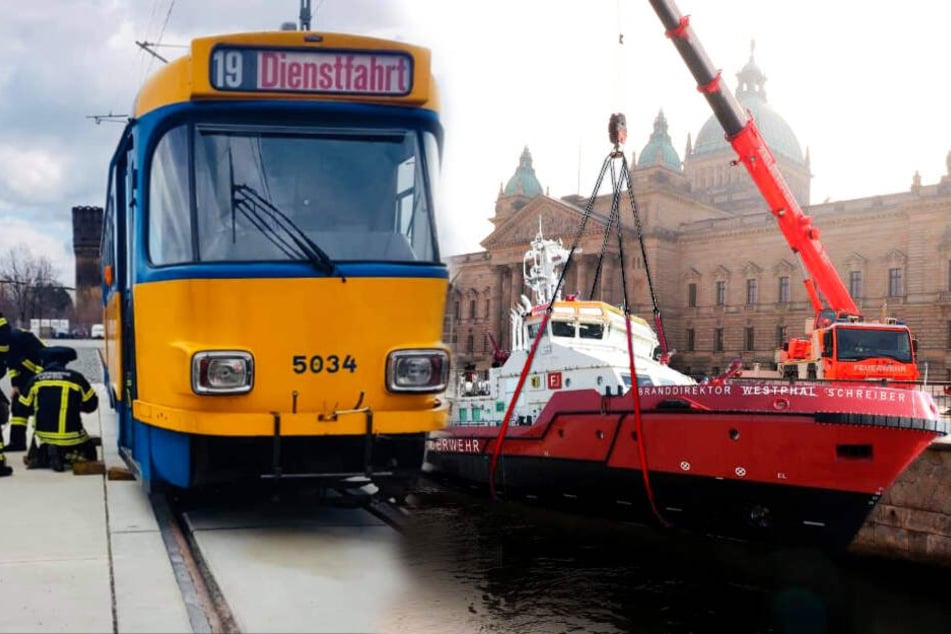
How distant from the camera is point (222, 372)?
477 cm

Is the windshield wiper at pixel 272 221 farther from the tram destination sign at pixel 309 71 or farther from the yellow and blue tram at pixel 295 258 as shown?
the tram destination sign at pixel 309 71

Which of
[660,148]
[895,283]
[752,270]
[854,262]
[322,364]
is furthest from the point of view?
[660,148]

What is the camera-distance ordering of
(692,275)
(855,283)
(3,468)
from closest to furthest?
(3,468) → (855,283) → (692,275)

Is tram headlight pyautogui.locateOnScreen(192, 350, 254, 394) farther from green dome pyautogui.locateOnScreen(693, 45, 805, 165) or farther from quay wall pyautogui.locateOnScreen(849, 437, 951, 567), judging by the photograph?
green dome pyautogui.locateOnScreen(693, 45, 805, 165)

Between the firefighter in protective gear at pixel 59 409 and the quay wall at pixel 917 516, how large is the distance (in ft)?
32.7

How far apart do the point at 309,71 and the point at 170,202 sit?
3.44ft

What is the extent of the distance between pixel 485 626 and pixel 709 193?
84996 mm

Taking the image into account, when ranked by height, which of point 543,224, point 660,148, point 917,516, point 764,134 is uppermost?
point 764,134

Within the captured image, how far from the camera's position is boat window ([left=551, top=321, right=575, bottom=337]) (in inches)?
631

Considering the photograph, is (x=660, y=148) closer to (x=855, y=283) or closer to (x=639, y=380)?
(x=855, y=283)

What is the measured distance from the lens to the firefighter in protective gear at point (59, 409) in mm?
8250

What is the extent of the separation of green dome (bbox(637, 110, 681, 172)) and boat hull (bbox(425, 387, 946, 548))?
76915 mm

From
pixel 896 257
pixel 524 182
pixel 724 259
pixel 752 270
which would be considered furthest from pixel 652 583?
pixel 524 182

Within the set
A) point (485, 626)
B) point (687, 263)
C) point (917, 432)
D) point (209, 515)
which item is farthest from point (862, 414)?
point (687, 263)
